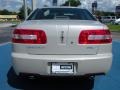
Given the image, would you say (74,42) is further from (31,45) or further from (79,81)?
(79,81)

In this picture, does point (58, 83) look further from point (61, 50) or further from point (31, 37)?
point (31, 37)

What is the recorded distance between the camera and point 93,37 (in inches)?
221

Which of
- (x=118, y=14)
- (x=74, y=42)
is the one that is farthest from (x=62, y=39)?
(x=118, y=14)

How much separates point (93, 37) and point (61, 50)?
575 millimetres

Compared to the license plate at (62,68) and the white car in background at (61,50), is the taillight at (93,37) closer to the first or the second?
the white car in background at (61,50)

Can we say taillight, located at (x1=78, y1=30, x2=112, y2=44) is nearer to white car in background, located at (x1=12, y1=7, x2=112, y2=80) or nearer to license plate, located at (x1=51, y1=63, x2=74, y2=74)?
white car in background, located at (x1=12, y1=7, x2=112, y2=80)

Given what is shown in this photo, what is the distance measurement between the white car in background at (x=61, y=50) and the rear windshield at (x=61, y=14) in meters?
1.10

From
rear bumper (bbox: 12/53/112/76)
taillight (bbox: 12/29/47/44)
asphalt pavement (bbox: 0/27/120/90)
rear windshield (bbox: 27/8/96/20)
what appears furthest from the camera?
rear windshield (bbox: 27/8/96/20)

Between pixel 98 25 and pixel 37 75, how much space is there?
1.33 meters

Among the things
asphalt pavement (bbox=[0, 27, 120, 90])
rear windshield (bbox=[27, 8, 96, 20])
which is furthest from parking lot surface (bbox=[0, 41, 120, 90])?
rear windshield (bbox=[27, 8, 96, 20])

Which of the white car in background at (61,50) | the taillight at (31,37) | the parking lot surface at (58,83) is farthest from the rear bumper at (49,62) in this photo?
the parking lot surface at (58,83)

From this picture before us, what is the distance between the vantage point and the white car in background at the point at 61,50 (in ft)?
18.0

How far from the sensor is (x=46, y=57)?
5484 millimetres

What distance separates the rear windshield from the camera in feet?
22.2
